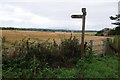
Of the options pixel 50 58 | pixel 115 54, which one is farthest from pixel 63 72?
pixel 115 54

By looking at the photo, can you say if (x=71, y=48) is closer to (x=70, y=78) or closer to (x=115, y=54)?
(x=70, y=78)

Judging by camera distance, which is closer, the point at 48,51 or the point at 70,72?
the point at 70,72

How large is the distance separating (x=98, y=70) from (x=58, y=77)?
2.71 m

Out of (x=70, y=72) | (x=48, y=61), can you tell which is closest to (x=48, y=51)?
(x=48, y=61)

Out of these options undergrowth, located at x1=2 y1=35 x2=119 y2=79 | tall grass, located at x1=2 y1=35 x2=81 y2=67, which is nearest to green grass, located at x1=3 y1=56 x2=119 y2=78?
undergrowth, located at x1=2 y1=35 x2=119 y2=79

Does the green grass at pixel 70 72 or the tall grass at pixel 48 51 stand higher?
the tall grass at pixel 48 51

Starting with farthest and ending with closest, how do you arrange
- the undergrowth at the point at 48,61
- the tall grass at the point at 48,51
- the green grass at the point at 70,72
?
1. the tall grass at the point at 48,51
2. the undergrowth at the point at 48,61
3. the green grass at the point at 70,72

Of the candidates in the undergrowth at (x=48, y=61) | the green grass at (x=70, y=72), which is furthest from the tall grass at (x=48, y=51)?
the green grass at (x=70, y=72)

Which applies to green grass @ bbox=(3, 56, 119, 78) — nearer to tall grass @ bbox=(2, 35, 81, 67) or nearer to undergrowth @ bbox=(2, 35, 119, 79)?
undergrowth @ bbox=(2, 35, 119, 79)

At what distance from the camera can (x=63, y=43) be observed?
15102mm

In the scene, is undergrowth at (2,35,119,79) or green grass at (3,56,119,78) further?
undergrowth at (2,35,119,79)

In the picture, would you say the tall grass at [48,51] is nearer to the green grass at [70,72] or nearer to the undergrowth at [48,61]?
the undergrowth at [48,61]

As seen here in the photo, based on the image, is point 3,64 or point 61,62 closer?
point 3,64

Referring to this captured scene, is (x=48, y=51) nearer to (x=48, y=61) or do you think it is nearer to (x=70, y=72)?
(x=48, y=61)
